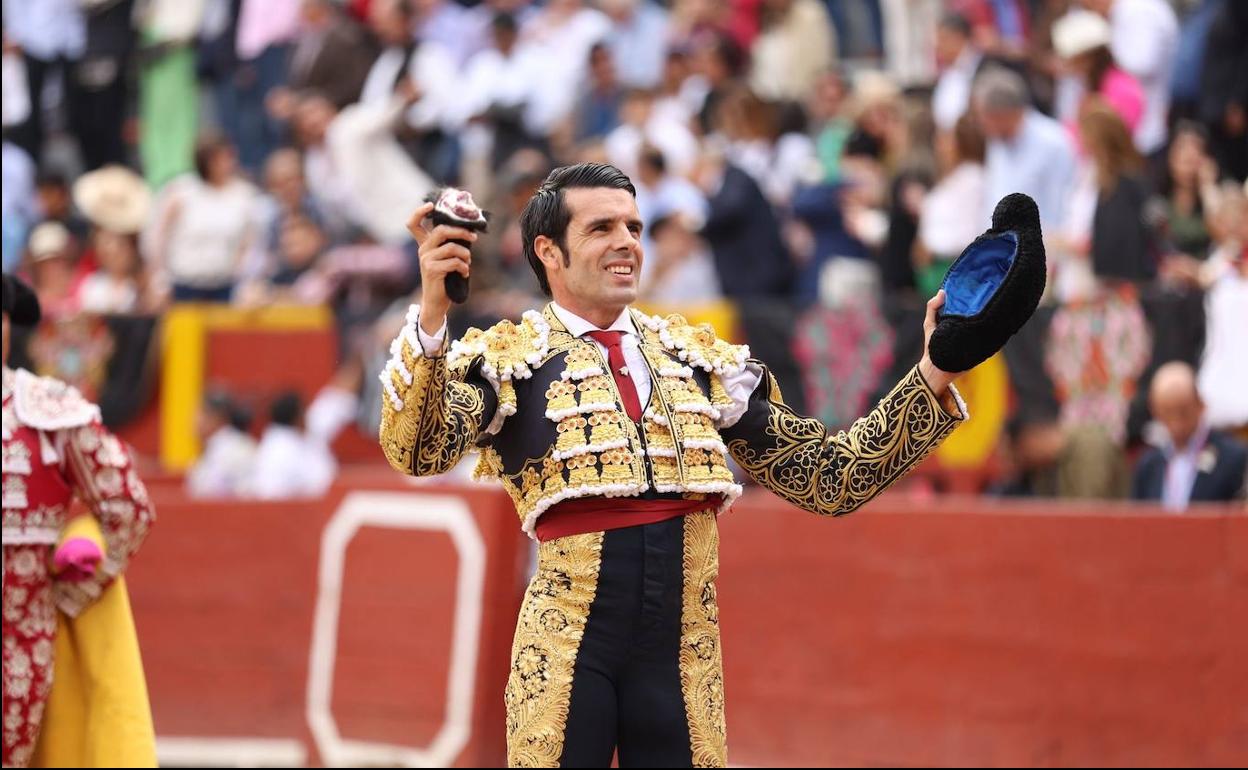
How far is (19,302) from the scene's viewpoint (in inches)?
239

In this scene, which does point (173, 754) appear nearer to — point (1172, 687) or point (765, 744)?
point (765, 744)

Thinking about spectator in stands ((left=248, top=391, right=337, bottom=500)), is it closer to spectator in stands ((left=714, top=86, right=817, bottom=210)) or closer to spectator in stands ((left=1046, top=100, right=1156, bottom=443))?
spectator in stands ((left=714, top=86, right=817, bottom=210))

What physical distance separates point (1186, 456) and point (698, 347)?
3779 mm

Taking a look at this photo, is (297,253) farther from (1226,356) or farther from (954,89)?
(1226,356)

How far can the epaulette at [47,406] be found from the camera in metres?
6.08

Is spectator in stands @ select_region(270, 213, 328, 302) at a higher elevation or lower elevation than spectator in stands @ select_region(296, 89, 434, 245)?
lower

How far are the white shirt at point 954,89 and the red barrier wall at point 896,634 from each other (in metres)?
2.71

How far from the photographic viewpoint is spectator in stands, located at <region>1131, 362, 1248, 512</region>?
796 cm

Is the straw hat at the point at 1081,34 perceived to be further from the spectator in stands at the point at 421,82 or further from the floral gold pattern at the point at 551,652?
the floral gold pattern at the point at 551,652

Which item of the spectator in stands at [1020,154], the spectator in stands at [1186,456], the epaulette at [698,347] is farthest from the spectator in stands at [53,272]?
the epaulette at [698,347]

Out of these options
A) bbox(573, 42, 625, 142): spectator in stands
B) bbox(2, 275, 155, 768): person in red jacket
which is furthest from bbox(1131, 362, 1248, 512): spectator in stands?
bbox(573, 42, 625, 142): spectator in stands

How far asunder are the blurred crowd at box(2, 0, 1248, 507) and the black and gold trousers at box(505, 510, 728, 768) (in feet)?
13.0

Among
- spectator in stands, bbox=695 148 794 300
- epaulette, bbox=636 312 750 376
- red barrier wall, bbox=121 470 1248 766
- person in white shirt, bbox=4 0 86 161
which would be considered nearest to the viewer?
epaulette, bbox=636 312 750 376

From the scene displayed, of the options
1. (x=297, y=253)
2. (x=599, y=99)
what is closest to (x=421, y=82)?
(x=599, y=99)
